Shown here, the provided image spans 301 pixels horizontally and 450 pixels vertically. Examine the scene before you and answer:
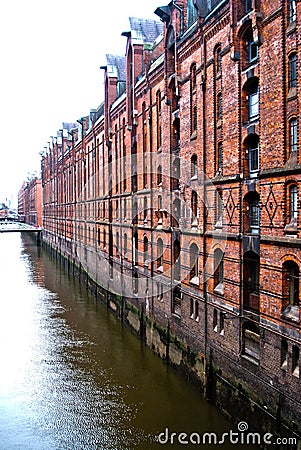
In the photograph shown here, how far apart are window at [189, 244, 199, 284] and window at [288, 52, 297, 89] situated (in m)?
6.53

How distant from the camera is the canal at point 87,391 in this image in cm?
1218

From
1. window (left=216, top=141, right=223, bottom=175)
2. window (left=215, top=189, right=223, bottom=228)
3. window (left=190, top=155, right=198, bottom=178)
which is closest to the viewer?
window (left=215, top=189, right=223, bottom=228)

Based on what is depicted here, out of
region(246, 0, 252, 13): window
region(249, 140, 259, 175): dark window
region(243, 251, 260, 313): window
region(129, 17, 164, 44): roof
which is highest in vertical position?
region(129, 17, 164, 44): roof

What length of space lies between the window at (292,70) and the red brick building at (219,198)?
0.02 m

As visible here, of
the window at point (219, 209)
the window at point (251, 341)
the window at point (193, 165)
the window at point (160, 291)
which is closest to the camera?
the window at point (251, 341)

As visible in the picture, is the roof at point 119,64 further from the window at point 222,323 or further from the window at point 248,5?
the window at point 222,323

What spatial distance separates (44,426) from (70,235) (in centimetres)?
3397

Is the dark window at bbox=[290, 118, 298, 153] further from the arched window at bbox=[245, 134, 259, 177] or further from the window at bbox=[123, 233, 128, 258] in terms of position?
the window at bbox=[123, 233, 128, 258]

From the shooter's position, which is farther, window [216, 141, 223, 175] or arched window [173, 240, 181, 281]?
arched window [173, 240, 181, 281]

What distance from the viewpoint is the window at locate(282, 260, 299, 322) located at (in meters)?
9.88

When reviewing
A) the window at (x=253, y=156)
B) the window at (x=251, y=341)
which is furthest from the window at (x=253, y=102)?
the window at (x=251, y=341)

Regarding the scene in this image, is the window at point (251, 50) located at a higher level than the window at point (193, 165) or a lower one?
higher

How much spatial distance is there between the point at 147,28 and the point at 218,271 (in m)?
14.5

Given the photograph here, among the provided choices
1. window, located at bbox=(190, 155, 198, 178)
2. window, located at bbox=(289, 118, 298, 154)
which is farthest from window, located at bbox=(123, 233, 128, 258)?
window, located at bbox=(289, 118, 298, 154)
